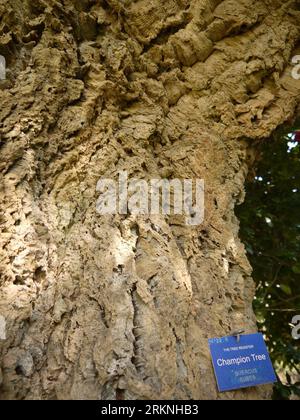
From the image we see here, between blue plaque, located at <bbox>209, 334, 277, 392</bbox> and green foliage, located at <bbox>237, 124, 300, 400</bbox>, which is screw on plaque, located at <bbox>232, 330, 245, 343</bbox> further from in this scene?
green foliage, located at <bbox>237, 124, 300, 400</bbox>

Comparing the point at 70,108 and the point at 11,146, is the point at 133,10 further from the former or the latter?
the point at 11,146

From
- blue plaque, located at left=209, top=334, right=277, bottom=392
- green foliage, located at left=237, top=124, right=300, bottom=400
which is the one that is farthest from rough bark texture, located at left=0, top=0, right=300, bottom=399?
green foliage, located at left=237, top=124, right=300, bottom=400

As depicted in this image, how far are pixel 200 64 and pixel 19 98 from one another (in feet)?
4.51

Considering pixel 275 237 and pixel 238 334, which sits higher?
pixel 275 237

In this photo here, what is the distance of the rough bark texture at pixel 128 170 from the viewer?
51.8 inches

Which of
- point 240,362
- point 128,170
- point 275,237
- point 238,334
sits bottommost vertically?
point 240,362

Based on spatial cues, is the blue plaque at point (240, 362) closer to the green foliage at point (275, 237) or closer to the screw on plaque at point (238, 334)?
the screw on plaque at point (238, 334)

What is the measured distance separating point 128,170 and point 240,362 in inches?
43.7

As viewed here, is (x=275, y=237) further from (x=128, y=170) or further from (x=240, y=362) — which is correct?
(x=240, y=362)

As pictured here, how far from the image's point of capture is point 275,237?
3.40 meters

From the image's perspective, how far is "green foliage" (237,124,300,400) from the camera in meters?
3.23

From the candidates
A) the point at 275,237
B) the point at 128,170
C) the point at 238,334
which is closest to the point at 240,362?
the point at 238,334

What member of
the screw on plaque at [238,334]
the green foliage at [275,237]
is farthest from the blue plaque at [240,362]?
the green foliage at [275,237]

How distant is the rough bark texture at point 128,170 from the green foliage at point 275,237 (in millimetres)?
1061
